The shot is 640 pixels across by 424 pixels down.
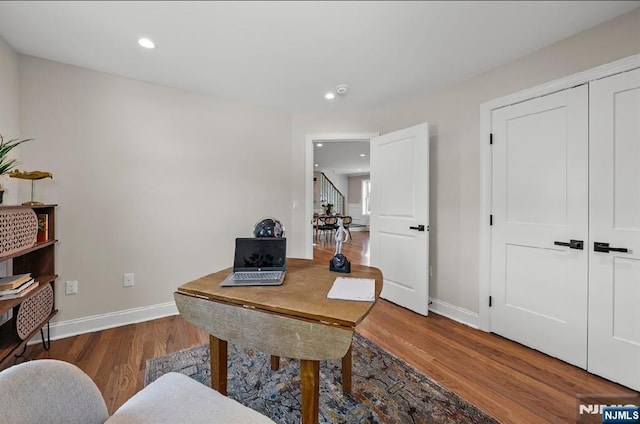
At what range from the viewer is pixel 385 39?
1.90 metres

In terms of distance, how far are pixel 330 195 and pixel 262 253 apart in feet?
32.4

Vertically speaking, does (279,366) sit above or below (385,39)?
below

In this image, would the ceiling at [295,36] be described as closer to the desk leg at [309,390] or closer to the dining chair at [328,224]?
the desk leg at [309,390]

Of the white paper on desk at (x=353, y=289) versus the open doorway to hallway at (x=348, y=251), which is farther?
the open doorway to hallway at (x=348, y=251)

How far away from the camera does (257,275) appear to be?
148 centimetres

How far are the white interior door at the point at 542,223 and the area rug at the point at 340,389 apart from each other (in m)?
1.04

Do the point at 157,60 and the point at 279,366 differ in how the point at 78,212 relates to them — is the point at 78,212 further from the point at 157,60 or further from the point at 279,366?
the point at 279,366

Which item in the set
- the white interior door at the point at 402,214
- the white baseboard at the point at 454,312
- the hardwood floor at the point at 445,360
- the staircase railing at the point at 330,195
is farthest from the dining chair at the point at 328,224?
the hardwood floor at the point at 445,360

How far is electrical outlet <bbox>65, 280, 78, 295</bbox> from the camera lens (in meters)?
2.27

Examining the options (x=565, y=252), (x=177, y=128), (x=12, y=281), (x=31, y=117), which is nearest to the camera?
(x=12, y=281)

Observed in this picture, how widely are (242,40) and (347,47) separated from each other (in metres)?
0.76

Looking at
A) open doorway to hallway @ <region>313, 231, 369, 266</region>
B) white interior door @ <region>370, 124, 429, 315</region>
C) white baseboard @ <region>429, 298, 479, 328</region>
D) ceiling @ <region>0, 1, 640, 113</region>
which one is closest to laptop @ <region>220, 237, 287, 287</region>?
ceiling @ <region>0, 1, 640, 113</region>

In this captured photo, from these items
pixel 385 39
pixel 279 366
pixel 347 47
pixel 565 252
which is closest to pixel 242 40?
pixel 347 47

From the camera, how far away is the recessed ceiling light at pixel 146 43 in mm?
1907
